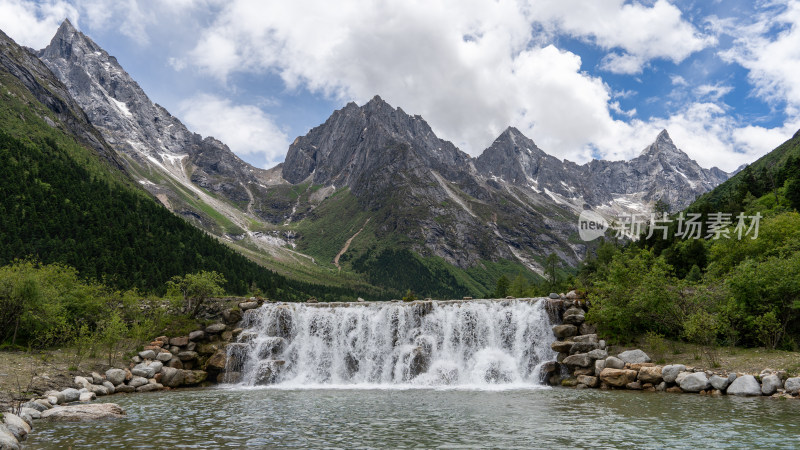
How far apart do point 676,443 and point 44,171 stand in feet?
553

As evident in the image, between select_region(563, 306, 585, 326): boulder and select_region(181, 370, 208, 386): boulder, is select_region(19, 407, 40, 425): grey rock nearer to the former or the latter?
select_region(181, 370, 208, 386): boulder

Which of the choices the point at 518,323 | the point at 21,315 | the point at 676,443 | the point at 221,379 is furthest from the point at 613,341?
the point at 21,315

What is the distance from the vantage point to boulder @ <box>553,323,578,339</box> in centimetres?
5122

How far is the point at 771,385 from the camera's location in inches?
1302

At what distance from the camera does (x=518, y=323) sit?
176 feet

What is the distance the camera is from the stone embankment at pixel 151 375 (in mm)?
27750

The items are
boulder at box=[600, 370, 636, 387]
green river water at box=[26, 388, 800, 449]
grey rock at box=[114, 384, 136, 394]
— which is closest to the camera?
green river water at box=[26, 388, 800, 449]

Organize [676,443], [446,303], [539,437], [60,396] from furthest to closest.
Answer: [446,303] < [60,396] < [539,437] < [676,443]

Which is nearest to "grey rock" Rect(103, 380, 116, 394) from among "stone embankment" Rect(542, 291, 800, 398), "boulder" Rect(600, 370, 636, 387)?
"stone embankment" Rect(542, 291, 800, 398)

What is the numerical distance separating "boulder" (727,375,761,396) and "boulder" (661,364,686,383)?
13.0 feet

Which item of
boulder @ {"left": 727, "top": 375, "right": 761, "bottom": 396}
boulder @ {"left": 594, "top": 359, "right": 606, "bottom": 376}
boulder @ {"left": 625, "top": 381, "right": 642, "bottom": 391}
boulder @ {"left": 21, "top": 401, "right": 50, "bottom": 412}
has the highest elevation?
boulder @ {"left": 727, "top": 375, "right": 761, "bottom": 396}

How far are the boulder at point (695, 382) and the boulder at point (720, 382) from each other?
1.53 feet

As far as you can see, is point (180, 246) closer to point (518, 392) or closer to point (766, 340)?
point (518, 392)

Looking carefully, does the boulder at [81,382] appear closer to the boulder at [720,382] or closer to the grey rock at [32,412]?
the grey rock at [32,412]
